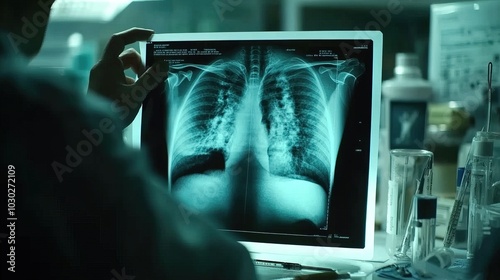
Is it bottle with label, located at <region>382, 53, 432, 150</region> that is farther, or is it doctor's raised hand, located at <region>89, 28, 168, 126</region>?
bottle with label, located at <region>382, 53, 432, 150</region>

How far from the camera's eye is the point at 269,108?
101 cm

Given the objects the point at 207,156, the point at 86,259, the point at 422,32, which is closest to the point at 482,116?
the point at 422,32

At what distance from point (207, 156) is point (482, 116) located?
63 centimetres

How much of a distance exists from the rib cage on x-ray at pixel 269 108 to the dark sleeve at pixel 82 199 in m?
0.37

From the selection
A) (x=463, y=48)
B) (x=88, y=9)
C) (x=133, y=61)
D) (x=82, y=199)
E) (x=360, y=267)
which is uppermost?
(x=88, y=9)

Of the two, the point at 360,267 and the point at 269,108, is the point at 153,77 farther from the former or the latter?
the point at 360,267

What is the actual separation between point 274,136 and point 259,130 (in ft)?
0.09

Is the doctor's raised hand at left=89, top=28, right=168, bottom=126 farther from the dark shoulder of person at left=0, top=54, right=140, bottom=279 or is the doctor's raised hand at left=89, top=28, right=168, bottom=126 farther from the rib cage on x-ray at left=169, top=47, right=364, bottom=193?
the dark shoulder of person at left=0, top=54, right=140, bottom=279

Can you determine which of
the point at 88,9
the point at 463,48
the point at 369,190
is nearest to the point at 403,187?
the point at 369,190

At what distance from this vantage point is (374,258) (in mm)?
1030

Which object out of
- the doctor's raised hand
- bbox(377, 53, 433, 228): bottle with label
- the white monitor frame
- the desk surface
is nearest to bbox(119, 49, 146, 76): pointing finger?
the doctor's raised hand

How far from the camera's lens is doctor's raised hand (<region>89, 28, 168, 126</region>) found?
1056 mm

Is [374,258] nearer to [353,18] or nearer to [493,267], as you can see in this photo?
[493,267]

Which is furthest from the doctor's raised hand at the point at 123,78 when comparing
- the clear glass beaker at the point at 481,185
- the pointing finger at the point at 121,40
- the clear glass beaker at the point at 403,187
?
the clear glass beaker at the point at 481,185
